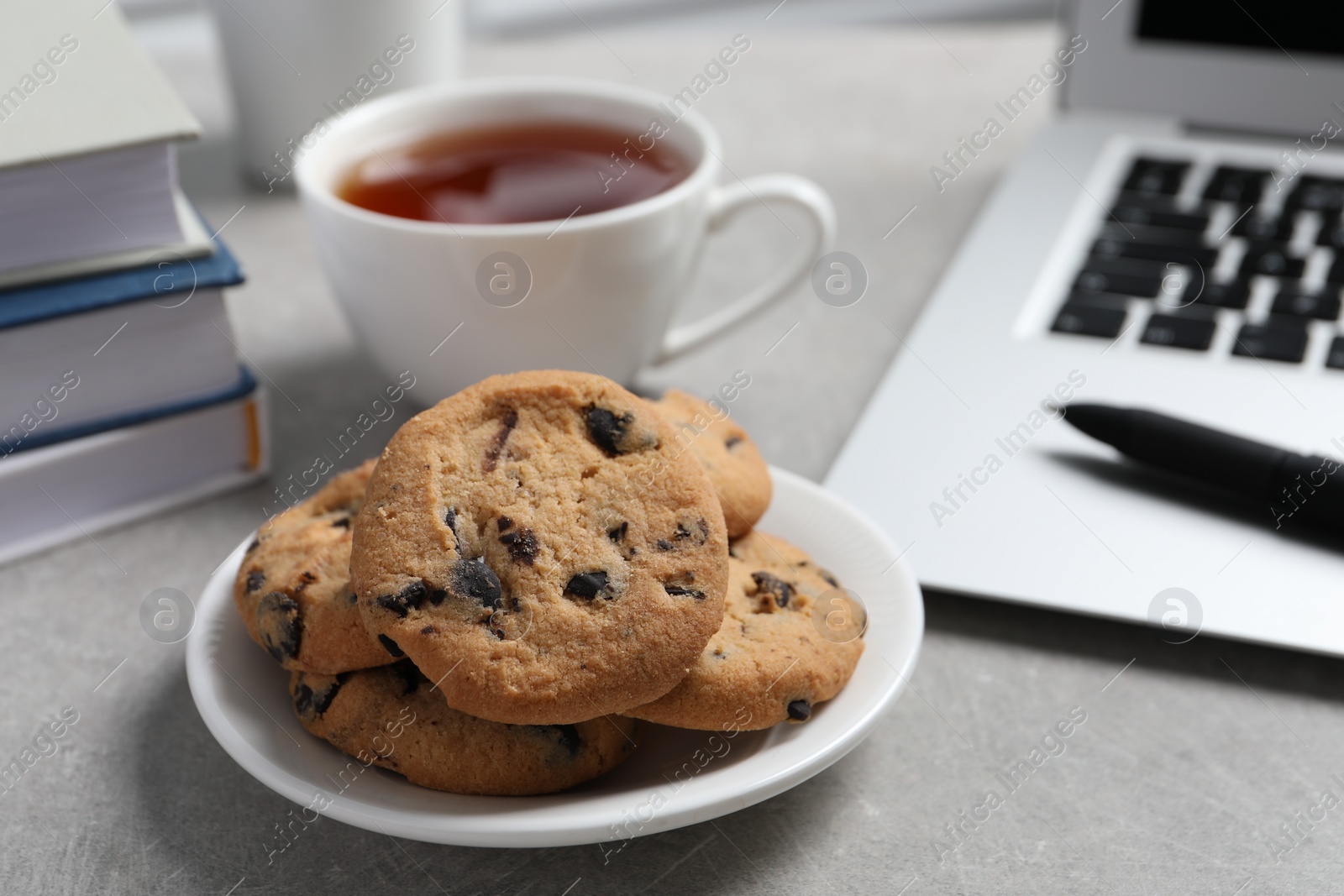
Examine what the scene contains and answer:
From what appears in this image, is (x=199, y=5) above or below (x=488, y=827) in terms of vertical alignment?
below

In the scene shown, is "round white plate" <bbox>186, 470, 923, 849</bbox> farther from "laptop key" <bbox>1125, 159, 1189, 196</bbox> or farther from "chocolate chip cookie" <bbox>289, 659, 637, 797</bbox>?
"laptop key" <bbox>1125, 159, 1189, 196</bbox>

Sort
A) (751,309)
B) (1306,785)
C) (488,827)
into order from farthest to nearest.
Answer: (751,309)
(1306,785)
(488,827)

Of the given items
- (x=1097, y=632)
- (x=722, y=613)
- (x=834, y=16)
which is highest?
(x=722, y=613)

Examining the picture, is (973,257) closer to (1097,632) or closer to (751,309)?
(751,309)

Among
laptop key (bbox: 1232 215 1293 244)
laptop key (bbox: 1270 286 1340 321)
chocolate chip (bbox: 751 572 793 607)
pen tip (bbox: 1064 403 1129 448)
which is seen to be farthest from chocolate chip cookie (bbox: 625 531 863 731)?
laptop key (bbox: 1232 215 1293 244)

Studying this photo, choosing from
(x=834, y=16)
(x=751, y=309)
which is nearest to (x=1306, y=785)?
(x=751, y=309)

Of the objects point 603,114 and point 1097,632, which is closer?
point 1097,632

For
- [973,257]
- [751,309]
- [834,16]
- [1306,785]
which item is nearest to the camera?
[1306,785]
